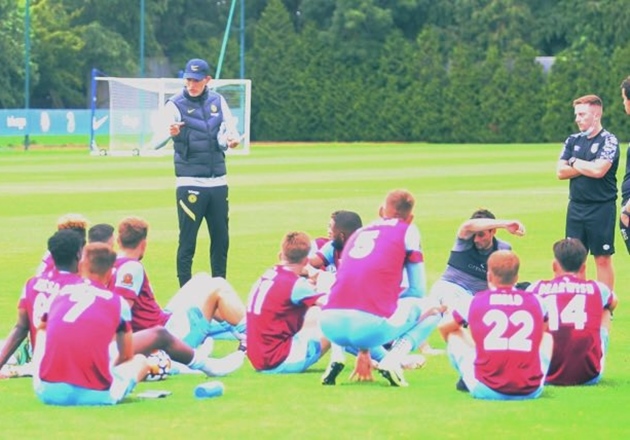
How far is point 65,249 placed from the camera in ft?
30.9

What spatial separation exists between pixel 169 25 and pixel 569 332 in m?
71.5

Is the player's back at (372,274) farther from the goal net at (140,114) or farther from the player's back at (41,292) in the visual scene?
the goal net at (140,114)

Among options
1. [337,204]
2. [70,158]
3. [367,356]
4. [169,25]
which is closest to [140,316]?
[367,356]

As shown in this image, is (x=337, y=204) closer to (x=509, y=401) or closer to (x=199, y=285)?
(x=199, y=285)

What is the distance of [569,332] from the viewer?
9773 mm

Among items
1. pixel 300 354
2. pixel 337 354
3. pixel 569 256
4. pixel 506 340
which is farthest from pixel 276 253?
pixel 506 340

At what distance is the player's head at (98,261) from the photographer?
915 centimetres

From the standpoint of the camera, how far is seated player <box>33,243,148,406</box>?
8.84 meters

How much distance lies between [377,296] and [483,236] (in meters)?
2.09

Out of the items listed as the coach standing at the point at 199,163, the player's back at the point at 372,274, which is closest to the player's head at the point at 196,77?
the coach standing at the point at 199,163

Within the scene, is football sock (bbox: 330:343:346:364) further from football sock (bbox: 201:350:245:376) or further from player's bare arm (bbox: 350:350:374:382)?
football sock (bbox: 201:350:245:376)

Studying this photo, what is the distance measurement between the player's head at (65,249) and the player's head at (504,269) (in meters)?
2.52

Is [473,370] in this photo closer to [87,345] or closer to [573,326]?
[573,326]

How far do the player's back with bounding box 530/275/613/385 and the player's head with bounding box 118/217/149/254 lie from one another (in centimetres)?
262
